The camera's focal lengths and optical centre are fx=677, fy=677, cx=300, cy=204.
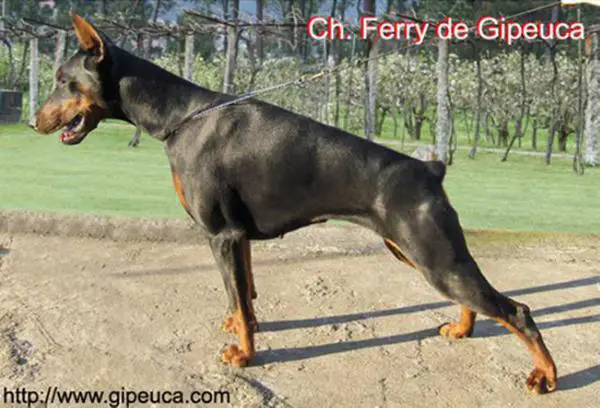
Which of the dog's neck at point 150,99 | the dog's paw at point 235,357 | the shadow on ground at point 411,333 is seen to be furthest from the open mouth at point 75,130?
the shadow on ground at point 411,333

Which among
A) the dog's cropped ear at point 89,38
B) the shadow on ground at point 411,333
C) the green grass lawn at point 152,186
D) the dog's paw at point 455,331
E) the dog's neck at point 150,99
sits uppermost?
the dog's cropped ear at point 89,38

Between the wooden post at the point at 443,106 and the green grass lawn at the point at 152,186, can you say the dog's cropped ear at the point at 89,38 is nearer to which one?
the green grass lawn at the point at 152,186

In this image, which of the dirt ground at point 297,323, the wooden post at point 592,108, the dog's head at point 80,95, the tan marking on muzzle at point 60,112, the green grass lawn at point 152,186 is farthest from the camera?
the wooden post at point 592,108

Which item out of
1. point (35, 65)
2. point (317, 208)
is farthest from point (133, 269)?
point (35, 65)

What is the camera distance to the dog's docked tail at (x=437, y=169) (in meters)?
4.17

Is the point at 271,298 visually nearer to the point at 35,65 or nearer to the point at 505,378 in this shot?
the point at 505,378

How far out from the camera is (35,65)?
23.3 meters

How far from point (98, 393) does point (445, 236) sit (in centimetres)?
220

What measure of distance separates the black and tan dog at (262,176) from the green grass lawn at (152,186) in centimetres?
429

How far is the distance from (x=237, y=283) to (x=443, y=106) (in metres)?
11.9

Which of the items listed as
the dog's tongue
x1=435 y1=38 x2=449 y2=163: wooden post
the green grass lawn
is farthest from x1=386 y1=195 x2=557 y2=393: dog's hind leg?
x1=435 y1=38 x2=449 y2=163: wooden post

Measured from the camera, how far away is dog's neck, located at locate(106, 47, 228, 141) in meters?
4.48

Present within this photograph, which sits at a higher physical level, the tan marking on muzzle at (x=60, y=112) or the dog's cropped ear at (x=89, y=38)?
the dog's cropped ear at (x=89, y=38)

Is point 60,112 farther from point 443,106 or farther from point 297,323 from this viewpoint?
point 443,106
